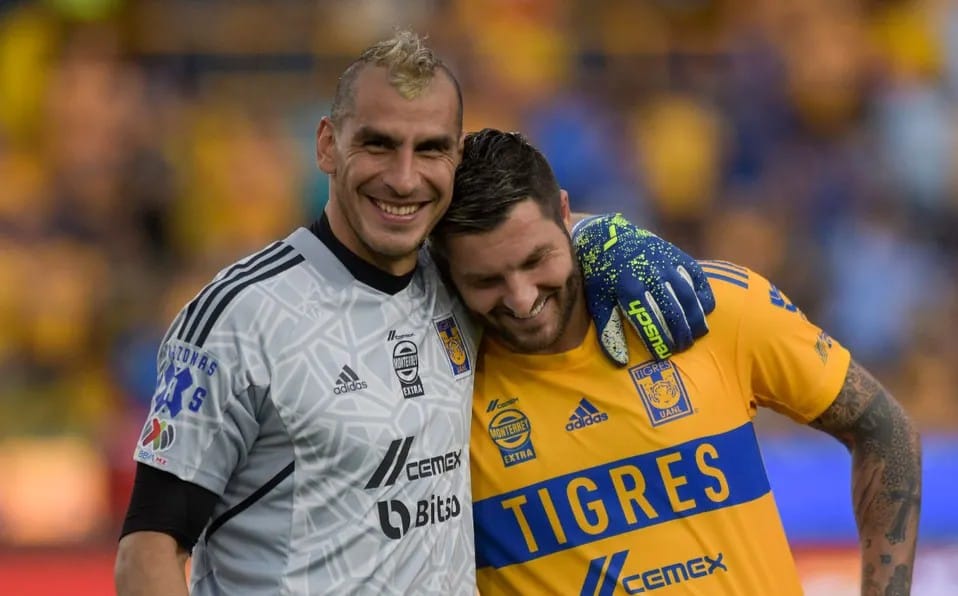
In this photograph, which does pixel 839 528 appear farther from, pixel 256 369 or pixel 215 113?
pixel 215 113

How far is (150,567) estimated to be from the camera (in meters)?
3.38

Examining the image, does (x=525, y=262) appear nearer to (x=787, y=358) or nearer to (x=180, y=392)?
(x=787, y=358)

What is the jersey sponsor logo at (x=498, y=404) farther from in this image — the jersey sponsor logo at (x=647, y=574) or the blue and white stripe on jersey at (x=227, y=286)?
the blue and white stripe on jersey at (x=227, y=286)

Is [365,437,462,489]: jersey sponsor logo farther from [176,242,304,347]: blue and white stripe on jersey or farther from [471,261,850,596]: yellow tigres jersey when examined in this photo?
[176,242,304,347]: blue and white stripe on jersey

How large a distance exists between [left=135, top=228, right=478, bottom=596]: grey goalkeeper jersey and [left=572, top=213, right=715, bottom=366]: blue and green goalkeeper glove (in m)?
0.58

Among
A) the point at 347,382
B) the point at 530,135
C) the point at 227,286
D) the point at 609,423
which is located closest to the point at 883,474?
the point at 609,423

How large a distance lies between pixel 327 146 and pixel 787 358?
1.33 meters

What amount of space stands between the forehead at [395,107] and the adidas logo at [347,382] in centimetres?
58

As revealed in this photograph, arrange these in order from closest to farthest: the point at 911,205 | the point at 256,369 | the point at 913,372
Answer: the point at 256,369 → the point at 913,372 → the point at 911,205

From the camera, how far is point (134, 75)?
31.9 feet

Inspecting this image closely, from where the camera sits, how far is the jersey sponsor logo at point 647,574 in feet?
13.0

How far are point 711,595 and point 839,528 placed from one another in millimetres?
2776

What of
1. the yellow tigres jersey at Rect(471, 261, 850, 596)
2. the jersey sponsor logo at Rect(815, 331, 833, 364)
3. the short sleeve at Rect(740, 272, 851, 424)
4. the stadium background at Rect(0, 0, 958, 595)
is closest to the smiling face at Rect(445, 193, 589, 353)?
the yellow tigres jersey at Rect(471, 261, 850, 596)

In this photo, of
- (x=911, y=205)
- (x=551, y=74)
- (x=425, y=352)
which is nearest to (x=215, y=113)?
(x=551, y=74)
